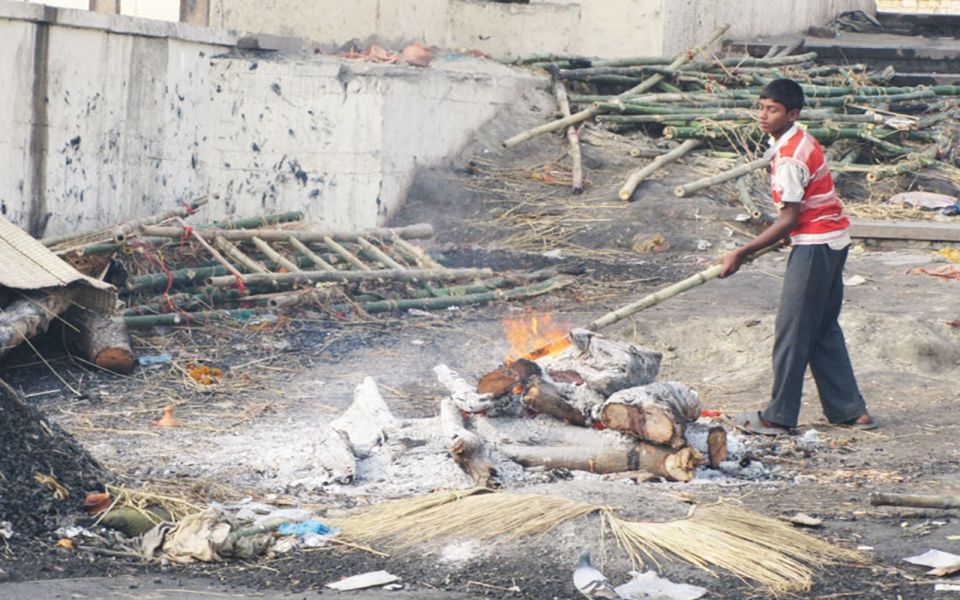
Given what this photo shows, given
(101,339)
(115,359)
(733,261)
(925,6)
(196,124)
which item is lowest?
(115,359)

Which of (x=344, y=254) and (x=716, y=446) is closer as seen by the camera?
(x=716, y=446)

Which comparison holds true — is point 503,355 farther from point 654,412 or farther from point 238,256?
point 654,412

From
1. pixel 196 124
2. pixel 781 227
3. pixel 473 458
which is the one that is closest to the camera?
pixel 473 458

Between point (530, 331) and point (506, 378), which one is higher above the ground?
point (506, 378)

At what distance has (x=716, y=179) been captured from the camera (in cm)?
1262

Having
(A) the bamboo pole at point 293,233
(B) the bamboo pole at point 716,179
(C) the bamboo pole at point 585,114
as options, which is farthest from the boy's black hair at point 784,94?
(C) the bamboo pole at point 585,114

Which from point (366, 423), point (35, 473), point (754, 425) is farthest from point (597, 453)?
point (35, 473)

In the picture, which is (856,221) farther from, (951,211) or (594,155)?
(594,155)

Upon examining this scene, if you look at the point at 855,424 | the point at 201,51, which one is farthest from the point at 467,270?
the point at 855,424

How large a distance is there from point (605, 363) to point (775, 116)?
1555mm

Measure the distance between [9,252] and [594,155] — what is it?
6711 mm

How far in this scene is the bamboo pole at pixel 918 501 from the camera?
539 centimetres

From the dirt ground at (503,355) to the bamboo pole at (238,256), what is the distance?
1.67ft

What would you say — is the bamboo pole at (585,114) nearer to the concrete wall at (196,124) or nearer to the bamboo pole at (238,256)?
the concrete wall at (196,124)
